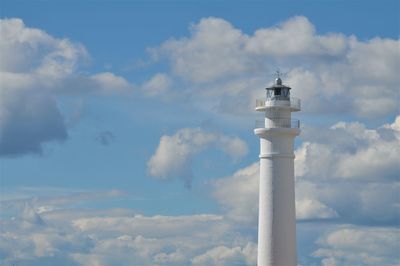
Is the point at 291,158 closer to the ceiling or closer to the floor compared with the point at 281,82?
closer to the floor

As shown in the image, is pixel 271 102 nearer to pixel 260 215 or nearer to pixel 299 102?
pixel 299 102

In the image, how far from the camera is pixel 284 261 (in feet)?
304

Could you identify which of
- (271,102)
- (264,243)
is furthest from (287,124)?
(264,243)

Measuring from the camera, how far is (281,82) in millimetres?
96250

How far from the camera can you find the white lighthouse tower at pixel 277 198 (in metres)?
92.8

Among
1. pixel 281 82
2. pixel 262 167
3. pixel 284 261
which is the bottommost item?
pixel 284 261

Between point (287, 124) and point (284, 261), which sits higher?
point (287, 124)

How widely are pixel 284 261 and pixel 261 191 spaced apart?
196 inches

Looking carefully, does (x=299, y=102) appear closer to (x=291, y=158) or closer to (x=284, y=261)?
(x=291, y=158)

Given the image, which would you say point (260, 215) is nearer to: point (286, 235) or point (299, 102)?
point (286, 235)

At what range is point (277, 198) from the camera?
9312cm

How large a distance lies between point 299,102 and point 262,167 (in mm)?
5459

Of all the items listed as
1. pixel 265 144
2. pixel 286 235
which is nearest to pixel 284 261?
pixel 286 235

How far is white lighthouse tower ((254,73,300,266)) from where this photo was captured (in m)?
92.8
